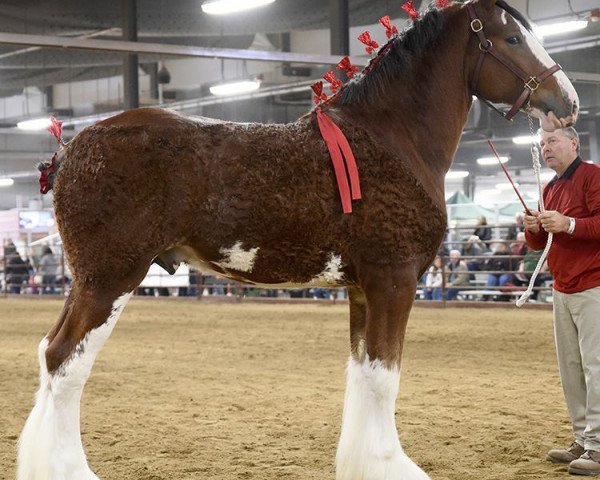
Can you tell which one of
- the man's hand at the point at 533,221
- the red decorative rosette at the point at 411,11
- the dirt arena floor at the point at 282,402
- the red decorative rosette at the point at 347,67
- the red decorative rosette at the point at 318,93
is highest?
the red decorative rosette at the point at 411,11

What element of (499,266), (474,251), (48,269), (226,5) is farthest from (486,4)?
(48,269)

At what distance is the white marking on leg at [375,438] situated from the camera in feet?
11.3

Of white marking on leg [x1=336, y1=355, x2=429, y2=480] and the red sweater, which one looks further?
the red sweater

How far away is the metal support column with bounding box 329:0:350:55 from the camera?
562 inches

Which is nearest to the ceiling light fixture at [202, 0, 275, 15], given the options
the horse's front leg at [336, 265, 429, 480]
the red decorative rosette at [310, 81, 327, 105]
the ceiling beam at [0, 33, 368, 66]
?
the ceiling beam at [0, 33, 368, 66]

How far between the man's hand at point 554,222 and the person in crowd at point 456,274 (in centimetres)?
1134

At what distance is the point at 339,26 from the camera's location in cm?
1427

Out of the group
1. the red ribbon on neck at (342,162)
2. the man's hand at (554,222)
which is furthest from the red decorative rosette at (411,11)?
the man's hand at (554,222)

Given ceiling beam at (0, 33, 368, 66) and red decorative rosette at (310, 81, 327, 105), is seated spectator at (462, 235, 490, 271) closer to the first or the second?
ceiling beam at (0, 33, 368, 66)

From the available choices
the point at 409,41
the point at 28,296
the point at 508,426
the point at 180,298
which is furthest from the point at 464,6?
the point at 28,296

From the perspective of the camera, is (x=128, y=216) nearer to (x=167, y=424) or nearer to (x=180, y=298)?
(x=167, y=424)

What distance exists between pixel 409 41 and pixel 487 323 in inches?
341

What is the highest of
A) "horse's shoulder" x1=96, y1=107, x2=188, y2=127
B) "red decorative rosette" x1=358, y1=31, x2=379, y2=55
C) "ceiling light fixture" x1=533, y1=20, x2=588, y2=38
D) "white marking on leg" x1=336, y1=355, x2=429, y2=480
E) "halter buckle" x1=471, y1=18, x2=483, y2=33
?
"ceiling light fixture" x1=533, y1=20, x2=588, y2=38

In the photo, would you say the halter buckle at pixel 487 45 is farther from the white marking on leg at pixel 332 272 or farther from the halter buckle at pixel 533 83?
the white marking on leg at pixel 332 272
